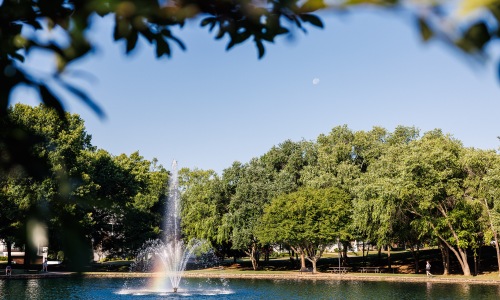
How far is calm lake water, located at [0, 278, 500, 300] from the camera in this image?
98.0 ft

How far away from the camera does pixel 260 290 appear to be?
34156 millimetres

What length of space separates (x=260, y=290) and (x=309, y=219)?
1345 centimetres

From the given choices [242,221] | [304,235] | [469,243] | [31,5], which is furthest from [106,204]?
[242,221]

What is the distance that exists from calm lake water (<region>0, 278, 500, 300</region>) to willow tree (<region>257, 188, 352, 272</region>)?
265 inches

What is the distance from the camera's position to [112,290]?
114 feet

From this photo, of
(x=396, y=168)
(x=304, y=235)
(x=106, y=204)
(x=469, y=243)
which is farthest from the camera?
(x=304, y=235)

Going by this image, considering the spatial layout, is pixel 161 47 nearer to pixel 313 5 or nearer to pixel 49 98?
pixel 49 98

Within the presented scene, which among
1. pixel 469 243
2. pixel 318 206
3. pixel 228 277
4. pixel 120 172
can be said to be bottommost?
pixel 228 277

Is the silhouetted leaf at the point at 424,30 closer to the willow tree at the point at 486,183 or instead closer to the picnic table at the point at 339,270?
the willow tree at the point at 486,183

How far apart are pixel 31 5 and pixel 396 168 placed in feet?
137

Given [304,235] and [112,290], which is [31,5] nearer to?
[112,290]

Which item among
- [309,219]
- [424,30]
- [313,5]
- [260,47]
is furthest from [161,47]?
[309,219]

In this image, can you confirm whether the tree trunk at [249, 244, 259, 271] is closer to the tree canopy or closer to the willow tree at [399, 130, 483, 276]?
the willow tree at [399, 130, 483, 276]

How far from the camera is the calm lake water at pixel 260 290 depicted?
29.9m
